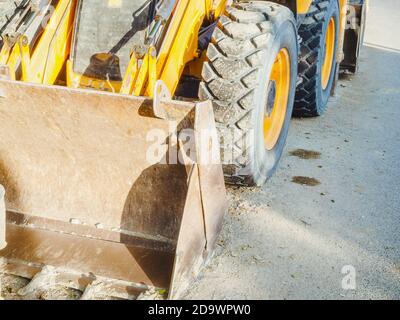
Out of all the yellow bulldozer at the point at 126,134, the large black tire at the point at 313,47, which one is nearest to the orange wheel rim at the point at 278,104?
the yellow bulldozer at the point at 126,134

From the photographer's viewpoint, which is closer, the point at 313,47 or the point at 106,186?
the point at 106,186

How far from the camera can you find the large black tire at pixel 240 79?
10.1 ft

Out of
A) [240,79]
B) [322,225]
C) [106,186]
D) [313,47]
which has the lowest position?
[322,225]

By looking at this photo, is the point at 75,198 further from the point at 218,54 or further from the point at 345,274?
the point at 345,274

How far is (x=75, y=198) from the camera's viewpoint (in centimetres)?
301

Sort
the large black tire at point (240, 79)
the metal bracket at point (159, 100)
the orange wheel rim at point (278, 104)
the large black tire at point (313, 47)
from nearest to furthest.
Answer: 1. the metal bracket at point (159, 100)
2. the large black tire at point (240, 79)
3. the orange wheel rim at point (278, 104)
4. the large black tire at point (313, 47)

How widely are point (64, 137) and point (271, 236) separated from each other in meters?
1.42

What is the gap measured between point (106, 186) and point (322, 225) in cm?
145

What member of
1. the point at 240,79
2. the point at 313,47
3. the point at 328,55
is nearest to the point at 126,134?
the point at 240,79

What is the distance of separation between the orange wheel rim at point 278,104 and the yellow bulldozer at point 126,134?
0.24m

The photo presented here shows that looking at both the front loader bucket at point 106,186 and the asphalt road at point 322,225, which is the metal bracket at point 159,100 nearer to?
the front loader bucket at point 106,186

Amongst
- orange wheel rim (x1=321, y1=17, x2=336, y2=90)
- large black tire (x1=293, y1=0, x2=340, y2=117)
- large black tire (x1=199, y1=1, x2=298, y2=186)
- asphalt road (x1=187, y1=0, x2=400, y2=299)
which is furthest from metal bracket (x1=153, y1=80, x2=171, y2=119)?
orange wheel rim (x1=321, y1=17, x2=336, y2=90)

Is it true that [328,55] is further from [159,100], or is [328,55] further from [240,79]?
[159,100]

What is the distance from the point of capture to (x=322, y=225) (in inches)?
131
